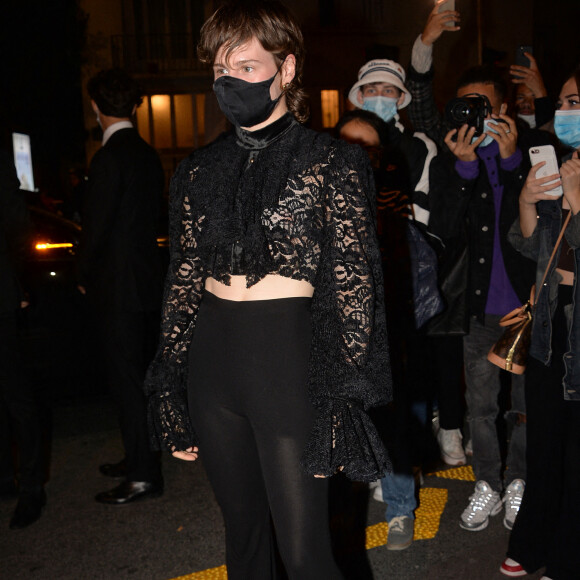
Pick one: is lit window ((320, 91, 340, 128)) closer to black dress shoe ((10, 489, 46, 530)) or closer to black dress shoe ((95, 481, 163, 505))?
black dress shoe ((95, 481, 163, 505))

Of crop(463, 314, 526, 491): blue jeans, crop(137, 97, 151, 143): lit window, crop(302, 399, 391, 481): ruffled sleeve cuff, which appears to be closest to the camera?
crop(302, 399, 391, 481): ruffled sleeve cuff

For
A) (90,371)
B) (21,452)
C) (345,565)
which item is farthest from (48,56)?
(345,565)

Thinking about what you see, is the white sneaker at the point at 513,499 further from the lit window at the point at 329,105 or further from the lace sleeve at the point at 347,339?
the lit window at the point at 329,105

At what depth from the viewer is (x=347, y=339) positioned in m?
1.98

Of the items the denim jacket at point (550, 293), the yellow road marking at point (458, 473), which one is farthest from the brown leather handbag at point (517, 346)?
the yellow road marking at point (458, 473)

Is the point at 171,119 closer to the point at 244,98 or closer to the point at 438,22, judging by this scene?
the point at 438,22

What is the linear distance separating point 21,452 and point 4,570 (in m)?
0.72

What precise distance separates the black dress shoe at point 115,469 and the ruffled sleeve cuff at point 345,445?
2734 millimetres

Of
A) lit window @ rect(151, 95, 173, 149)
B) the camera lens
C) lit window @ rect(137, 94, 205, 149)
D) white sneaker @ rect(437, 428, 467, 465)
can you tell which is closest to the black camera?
the camera lens

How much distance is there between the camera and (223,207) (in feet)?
6.88

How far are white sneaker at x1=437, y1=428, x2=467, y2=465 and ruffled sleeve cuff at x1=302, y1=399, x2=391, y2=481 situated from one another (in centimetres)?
265

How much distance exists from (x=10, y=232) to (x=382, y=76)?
222 cm

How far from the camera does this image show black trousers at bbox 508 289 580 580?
2875 mm

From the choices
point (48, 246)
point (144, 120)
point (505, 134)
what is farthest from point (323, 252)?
point (144, 120)
